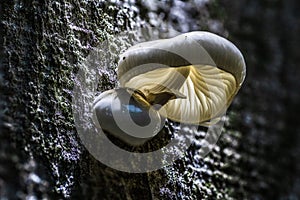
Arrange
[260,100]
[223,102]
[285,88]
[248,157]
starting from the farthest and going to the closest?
1. [285,88]
2. [260,100]
3. [248,157]
4. [223,102]

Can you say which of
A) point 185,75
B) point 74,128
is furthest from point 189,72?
point 74,128

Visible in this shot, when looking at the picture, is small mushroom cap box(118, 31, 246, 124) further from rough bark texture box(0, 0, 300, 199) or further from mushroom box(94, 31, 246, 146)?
rough bark texture box(0, 0, 300, 199)

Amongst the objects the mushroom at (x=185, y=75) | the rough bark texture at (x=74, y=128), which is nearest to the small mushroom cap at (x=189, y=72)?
the mushroom at (x=185, y=75)

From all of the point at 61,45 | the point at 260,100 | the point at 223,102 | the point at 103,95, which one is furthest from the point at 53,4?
the point at 260,100

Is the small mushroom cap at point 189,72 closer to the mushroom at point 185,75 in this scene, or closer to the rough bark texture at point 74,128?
the mushroom at point 185,75

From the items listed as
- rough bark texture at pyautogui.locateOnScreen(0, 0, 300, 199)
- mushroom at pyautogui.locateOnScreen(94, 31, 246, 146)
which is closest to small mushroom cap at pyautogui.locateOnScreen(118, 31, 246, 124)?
mushroom at pyautogui.locateOnScreen(94, 31, 246, 146)

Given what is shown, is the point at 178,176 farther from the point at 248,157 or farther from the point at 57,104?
the point at 248,157
